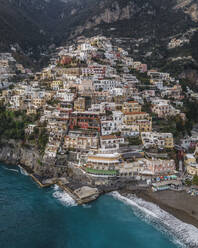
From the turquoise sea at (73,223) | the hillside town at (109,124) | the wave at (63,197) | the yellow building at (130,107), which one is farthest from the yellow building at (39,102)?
the wave at (63,197)

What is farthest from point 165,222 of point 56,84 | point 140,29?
point 140,29

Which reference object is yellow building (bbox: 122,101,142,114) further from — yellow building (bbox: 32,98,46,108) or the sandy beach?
the sandy beach

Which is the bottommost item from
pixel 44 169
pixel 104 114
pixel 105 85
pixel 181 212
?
pixel 181 212

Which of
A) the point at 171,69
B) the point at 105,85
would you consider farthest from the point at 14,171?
the point at 171,69

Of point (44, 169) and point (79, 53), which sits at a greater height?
point (79, 53)

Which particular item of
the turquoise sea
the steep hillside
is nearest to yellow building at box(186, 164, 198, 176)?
the turquoise sea

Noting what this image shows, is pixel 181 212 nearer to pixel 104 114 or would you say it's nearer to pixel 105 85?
pixel 104 114

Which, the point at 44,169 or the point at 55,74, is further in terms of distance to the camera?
the point at 55,74

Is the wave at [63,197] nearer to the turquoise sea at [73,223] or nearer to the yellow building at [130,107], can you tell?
the turquoise sea at [73,223]
